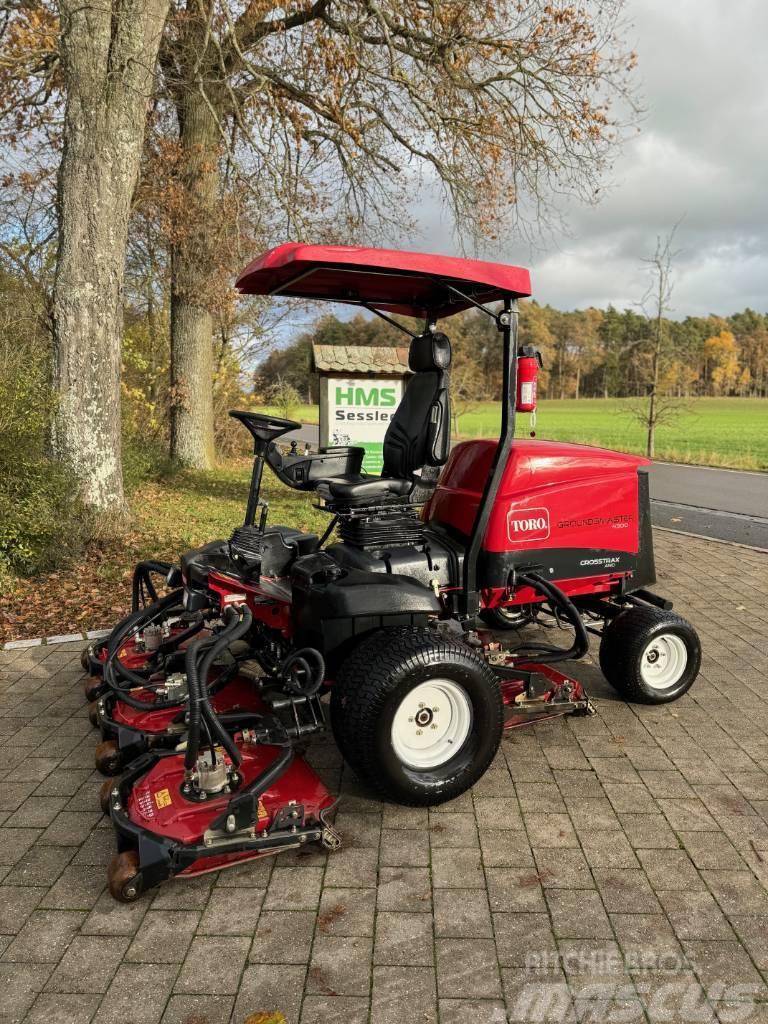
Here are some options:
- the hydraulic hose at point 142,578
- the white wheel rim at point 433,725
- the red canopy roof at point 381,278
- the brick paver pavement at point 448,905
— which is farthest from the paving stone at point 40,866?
the red canopy roof at point 381,278

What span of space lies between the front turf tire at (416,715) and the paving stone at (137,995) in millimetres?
976

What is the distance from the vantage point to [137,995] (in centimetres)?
203

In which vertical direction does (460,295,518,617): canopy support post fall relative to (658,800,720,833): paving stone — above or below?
above

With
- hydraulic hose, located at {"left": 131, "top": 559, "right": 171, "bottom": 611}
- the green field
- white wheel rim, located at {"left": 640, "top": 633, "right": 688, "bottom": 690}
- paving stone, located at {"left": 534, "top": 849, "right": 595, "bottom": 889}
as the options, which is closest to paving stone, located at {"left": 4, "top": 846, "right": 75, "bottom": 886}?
hydraulic hose, located at {"left": 131, "top": 559, "right": 171, "bottom": 611}

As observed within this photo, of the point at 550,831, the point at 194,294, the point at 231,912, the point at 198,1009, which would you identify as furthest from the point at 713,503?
the point at 198,1009

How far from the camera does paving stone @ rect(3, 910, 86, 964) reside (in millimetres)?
2164

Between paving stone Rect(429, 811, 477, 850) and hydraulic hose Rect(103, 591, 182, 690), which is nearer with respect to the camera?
paving stone Rect(429, 811, 477, 850)

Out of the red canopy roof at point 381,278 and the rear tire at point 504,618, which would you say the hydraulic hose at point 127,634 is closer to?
the red canopy roof at point 381,278

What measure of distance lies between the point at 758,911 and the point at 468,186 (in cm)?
1011

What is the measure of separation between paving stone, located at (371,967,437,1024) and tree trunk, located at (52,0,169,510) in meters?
5.58

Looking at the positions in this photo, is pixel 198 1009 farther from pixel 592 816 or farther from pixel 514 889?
pixel 592 816

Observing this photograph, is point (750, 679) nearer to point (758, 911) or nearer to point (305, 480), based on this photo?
point (758, 911)

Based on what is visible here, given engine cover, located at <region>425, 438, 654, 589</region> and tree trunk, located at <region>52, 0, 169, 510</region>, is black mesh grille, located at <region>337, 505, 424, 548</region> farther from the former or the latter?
tree trunk, located at <region>52, 0, 169, 510</region>

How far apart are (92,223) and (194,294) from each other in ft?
16.5
